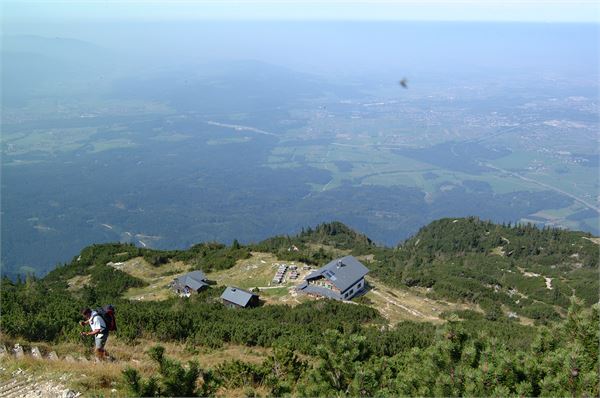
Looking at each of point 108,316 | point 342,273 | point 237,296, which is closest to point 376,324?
point 342,273

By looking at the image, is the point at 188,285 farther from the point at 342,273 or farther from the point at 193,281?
the point at 342,273

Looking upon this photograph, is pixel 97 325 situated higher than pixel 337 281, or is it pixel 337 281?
pixel 97 325

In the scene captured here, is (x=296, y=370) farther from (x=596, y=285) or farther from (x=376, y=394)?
(x=596, y=285)

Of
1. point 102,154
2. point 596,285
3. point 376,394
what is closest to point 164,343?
point 376,394

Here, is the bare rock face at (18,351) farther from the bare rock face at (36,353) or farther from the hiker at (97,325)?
the hiker at (97,325)

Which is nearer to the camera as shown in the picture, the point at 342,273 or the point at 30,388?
the point at 30,388

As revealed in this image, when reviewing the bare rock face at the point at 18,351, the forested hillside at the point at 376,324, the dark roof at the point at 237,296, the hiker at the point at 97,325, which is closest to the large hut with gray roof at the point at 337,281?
the forested hillside at the point at 376,324
